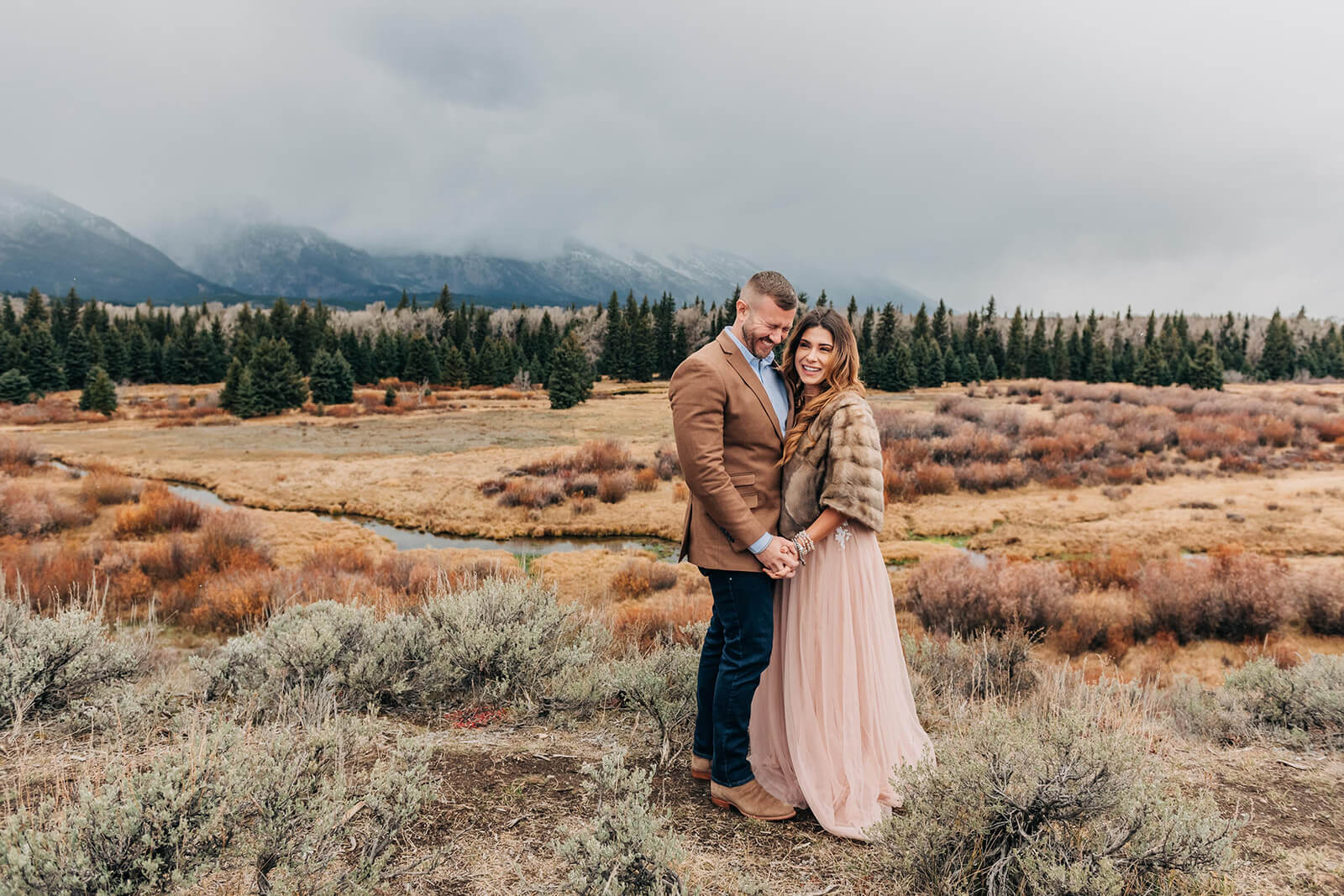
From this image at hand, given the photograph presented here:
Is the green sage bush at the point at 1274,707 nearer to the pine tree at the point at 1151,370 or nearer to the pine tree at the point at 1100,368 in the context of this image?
the pine tree at the point at 1151,370

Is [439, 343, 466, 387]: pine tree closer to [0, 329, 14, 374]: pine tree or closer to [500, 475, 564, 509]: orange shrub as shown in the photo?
[0, 329, 14, 374]: pine tree

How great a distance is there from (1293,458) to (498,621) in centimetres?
2751

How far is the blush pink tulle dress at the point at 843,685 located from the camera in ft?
10.8

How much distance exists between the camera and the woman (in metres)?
3.19

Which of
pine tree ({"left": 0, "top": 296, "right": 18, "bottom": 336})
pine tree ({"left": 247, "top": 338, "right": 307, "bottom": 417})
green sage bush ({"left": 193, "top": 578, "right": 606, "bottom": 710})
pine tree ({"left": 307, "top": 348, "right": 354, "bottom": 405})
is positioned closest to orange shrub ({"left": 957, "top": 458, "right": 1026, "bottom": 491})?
green sage bush ({"left": 193, "top": 578, "right": 606, "bottom": 710})

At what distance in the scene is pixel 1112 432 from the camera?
25.2 meters

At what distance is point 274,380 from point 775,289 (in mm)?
48779

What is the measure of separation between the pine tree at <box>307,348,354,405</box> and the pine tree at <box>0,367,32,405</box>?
1799 centimetres

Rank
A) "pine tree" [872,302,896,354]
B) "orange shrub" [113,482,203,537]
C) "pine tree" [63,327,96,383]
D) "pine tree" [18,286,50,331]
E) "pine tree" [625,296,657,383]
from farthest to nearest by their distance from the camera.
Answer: "pine tree" [872,302,896,354] < "pine tree" [625,296,657,383] < "pine tree" [18,286,50,331] < "pine tree" [63,327,96,383] < "orange shrub" [113,482,203,537]

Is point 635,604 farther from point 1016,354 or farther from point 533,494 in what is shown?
point 1016,354

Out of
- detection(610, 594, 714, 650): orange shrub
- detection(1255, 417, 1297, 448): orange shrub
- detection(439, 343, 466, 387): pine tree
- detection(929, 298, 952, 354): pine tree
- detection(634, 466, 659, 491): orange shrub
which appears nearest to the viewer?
detection(610, 594, 714, 650): orange shrub

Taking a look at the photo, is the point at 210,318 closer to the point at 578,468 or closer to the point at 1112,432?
the point at 578,468

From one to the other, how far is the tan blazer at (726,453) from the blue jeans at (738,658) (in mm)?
142

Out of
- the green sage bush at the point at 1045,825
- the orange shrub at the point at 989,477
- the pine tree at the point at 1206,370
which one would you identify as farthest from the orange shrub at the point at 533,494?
the pine tree at the point at 1206,370
